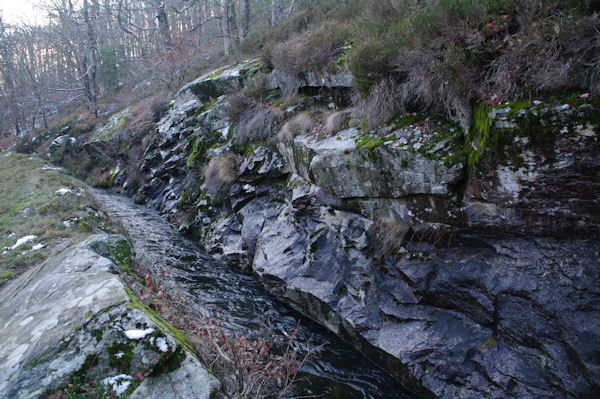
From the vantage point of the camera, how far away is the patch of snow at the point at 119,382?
3111 millimetres

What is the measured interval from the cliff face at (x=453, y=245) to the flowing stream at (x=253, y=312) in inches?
10.9

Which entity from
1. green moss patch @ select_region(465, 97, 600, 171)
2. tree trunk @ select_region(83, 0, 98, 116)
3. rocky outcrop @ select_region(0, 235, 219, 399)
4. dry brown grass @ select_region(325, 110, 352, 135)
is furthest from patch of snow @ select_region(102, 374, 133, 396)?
tree trunk @ select_region(83, 0, 98, 116)

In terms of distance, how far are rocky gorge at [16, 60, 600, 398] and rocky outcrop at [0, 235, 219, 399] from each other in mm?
3359

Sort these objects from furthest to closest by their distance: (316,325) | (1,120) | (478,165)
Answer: (1,120) < (316,325) < (478,165)

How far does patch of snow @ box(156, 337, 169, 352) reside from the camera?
3424mm

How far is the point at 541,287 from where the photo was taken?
13.7ft

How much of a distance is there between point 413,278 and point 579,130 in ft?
10.1

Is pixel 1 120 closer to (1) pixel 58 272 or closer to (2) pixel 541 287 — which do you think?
(1) pixel 58 272

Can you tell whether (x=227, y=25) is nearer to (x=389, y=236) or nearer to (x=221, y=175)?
(x=221, y=175)

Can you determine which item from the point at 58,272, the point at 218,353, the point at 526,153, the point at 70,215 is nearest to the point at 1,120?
the point at 70,215

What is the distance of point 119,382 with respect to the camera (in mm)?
3158

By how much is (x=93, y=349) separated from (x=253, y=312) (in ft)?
12.7

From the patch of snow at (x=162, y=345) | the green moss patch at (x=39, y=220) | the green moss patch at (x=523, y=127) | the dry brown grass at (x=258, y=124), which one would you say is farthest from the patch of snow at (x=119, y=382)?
the dry brown grass at (x=258, y=124)

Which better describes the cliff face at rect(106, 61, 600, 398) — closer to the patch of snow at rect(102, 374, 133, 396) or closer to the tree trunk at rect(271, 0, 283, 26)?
the patch of snow at rect(102, 374, 133, 396)
